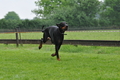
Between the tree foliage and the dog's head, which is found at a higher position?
the dog's head

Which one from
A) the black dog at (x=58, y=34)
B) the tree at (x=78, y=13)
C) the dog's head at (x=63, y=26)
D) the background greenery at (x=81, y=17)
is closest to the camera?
the dog's head at (x=63, y=26)

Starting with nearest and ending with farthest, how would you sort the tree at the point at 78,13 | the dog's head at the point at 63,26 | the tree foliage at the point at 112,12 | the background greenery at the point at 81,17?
the dog's head at the point at 63,26 < the background greenery at the point at 81,17 < the tree at the point at 78,13 < the tree foliage at the point at 112,12

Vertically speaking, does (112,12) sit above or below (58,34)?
below

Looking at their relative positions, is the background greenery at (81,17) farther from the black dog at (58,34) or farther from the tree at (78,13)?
the black dog at (58,34)

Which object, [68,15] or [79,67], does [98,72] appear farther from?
[68,15]

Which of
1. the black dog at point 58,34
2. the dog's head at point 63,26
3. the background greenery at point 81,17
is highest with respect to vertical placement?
the dog's head at point 63,26

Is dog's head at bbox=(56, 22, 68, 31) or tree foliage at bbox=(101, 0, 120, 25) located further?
tree foliage at bbox=(101, 0, 120, 25)

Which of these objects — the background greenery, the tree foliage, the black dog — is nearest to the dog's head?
the black dog

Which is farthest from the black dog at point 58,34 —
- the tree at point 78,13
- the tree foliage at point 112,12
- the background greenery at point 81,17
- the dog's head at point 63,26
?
the tree foliage at point 112,12

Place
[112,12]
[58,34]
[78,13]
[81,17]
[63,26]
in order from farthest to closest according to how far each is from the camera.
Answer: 1. [112,12]
2. [78,13]
3. [81,17]
4. [58,34]
5. [63,26]

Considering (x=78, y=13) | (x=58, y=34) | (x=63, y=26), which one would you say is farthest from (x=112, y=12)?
(x=63, y=26)

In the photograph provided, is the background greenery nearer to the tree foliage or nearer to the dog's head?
the tree foliage

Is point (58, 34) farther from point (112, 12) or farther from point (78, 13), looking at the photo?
point (112, 12)

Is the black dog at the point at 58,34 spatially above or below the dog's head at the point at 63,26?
below
